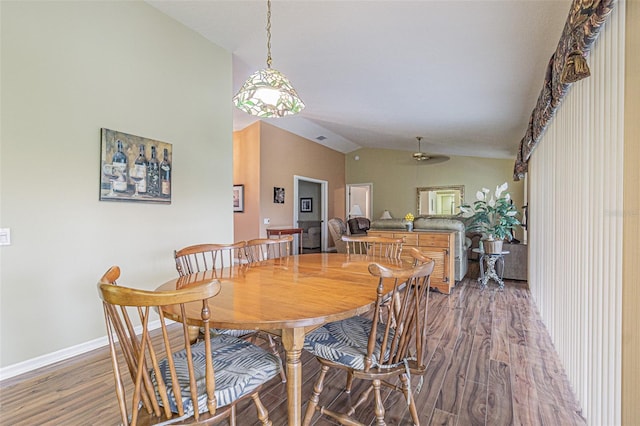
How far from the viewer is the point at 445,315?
334 centimetres

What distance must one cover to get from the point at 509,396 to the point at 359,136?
656 centimetres

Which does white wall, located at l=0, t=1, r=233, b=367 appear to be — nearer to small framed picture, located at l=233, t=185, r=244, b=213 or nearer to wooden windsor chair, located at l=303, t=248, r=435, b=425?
wooden windsor chair, located at l=303, t=248, r=435, b=425

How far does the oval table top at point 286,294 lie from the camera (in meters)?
1.13

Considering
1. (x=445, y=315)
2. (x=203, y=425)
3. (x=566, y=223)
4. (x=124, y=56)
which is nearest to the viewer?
(x=203, y=425)

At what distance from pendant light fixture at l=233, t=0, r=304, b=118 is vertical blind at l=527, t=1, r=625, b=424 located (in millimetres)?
1631

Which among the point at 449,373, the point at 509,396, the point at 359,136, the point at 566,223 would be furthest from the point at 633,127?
the point at 359,136

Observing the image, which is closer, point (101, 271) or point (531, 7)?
point (531, 7)

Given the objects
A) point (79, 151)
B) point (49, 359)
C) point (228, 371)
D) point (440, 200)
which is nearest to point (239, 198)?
point (79, 151)

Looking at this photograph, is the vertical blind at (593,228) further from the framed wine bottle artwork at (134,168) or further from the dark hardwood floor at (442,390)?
the framed wine bottle artwork at (134,168)

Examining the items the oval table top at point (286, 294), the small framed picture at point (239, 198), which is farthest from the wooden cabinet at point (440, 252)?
the small framed picture at point (239, 198)

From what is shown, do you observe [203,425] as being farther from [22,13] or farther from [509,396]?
[22,13]

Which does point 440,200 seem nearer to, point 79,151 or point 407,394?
point 407,394

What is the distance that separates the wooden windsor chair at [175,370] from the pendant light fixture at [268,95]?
1311mm

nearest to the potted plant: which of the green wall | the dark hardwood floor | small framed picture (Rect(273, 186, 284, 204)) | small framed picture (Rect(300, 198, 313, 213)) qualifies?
the dark hardwood floor
